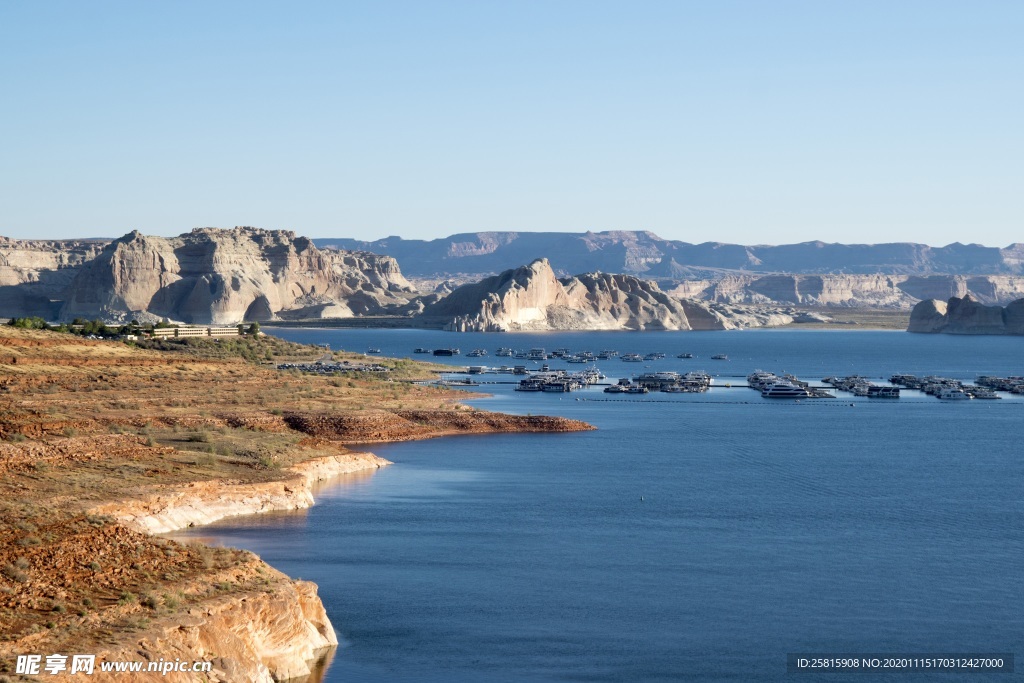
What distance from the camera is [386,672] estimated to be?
31.6 metres

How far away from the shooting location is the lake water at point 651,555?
33906mm

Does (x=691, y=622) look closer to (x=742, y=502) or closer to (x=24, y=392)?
(x=742, y=502)

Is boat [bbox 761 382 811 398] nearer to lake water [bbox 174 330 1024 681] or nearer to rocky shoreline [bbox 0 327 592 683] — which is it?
rocky shoreline [bbox 0 327 592 683]

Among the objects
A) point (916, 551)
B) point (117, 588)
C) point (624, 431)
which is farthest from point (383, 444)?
point (117, 588)

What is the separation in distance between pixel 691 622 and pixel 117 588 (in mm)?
14605

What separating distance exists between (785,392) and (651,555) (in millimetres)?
79753

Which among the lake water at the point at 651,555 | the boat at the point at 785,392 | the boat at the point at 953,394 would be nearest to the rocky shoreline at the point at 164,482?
the lake water at the point at 651,555

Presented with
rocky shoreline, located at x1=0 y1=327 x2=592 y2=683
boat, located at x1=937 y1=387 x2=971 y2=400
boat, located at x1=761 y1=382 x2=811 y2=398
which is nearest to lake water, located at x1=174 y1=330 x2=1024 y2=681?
rocky shoreline, located at x1=0 y1=327 x2=592 y2=683

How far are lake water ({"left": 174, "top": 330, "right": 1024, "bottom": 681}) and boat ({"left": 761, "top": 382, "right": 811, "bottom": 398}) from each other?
3921cm

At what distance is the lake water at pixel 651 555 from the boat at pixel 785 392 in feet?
129

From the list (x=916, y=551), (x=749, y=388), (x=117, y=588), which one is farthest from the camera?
(x=749, y=388)

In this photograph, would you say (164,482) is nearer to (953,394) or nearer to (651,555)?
(651,555)

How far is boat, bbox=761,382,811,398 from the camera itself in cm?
12175

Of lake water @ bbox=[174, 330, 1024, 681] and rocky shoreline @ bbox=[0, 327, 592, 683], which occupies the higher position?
rocky shoreline @ bbox=[0, 327, 592, 683]
